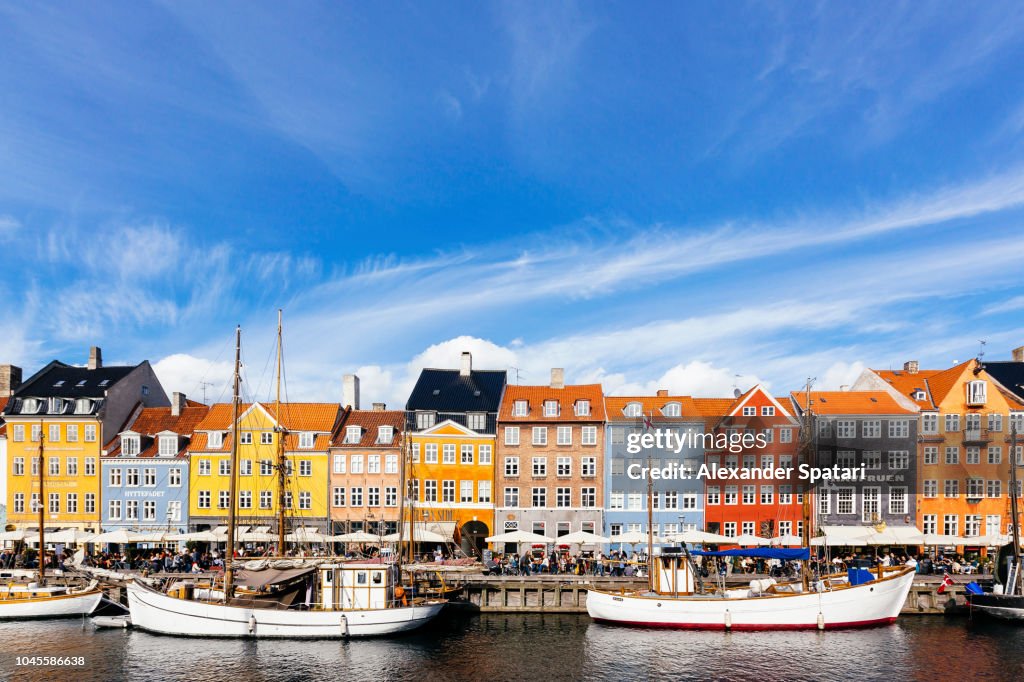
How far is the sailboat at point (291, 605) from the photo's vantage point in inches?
1617

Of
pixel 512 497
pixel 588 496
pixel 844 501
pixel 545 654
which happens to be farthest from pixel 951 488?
pixel 545 654

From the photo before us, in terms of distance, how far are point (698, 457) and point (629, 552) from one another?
9.41 metres

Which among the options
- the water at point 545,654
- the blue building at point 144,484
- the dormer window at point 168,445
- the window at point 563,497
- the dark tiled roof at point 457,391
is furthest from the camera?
the dark tiled roof at point 457,391

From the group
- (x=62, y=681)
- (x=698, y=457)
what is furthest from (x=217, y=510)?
(x=698, y=457)

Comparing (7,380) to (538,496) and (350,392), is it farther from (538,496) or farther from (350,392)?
(538,496)

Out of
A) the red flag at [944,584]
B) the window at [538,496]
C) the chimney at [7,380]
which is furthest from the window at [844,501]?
the chimney at [7,380]

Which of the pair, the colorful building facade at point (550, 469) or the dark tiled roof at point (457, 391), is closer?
the colorful building facade at point (550, 469)

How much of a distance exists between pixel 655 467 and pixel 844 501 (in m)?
15.0

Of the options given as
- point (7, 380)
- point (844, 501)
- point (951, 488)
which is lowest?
point (844, 501)

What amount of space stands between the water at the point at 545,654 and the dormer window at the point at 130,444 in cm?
2254

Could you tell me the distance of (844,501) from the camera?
62438mm

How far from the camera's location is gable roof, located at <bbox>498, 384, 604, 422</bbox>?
208 ft

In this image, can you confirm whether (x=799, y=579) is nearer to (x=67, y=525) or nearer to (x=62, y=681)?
(x=62, y=681)

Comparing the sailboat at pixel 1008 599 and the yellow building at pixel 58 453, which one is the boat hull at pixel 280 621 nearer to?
the yellow building at pixel 58 453
